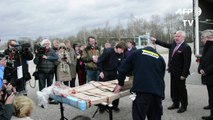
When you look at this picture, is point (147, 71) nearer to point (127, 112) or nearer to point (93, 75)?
point (127, 112)

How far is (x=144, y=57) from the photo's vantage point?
3.80m

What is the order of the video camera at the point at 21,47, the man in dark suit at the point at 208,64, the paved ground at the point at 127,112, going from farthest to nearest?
the video camera at the point at 21,47
the paved ground at the point at 127,112
the man in dark suit at the point at 208,64

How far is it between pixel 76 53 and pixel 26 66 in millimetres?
1671

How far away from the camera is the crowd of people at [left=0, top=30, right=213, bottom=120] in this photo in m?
3.79

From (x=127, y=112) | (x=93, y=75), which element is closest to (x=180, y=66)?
(x=127, y=112)

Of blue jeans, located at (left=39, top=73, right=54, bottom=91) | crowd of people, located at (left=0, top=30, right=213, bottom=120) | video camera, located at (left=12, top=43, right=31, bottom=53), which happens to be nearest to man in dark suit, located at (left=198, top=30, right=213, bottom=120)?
crowd of people, located at (left=0, top=30, right=213, bottom=120)

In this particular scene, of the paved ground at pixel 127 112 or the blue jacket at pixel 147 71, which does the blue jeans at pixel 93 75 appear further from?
the blue jacket at pixel 147 71

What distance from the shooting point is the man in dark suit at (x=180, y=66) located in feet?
18.1

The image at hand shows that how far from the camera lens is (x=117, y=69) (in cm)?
583

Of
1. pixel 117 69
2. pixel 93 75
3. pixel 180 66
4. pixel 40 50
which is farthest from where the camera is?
pixel 93 75

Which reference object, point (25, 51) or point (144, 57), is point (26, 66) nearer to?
point (25, 51)

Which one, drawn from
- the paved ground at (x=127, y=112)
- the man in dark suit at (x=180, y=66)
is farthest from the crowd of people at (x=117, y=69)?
the paved ground at (x=127, y=112)

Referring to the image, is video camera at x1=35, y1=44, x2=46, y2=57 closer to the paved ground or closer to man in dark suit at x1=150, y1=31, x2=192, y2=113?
the paved ground

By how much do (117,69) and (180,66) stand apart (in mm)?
1303
